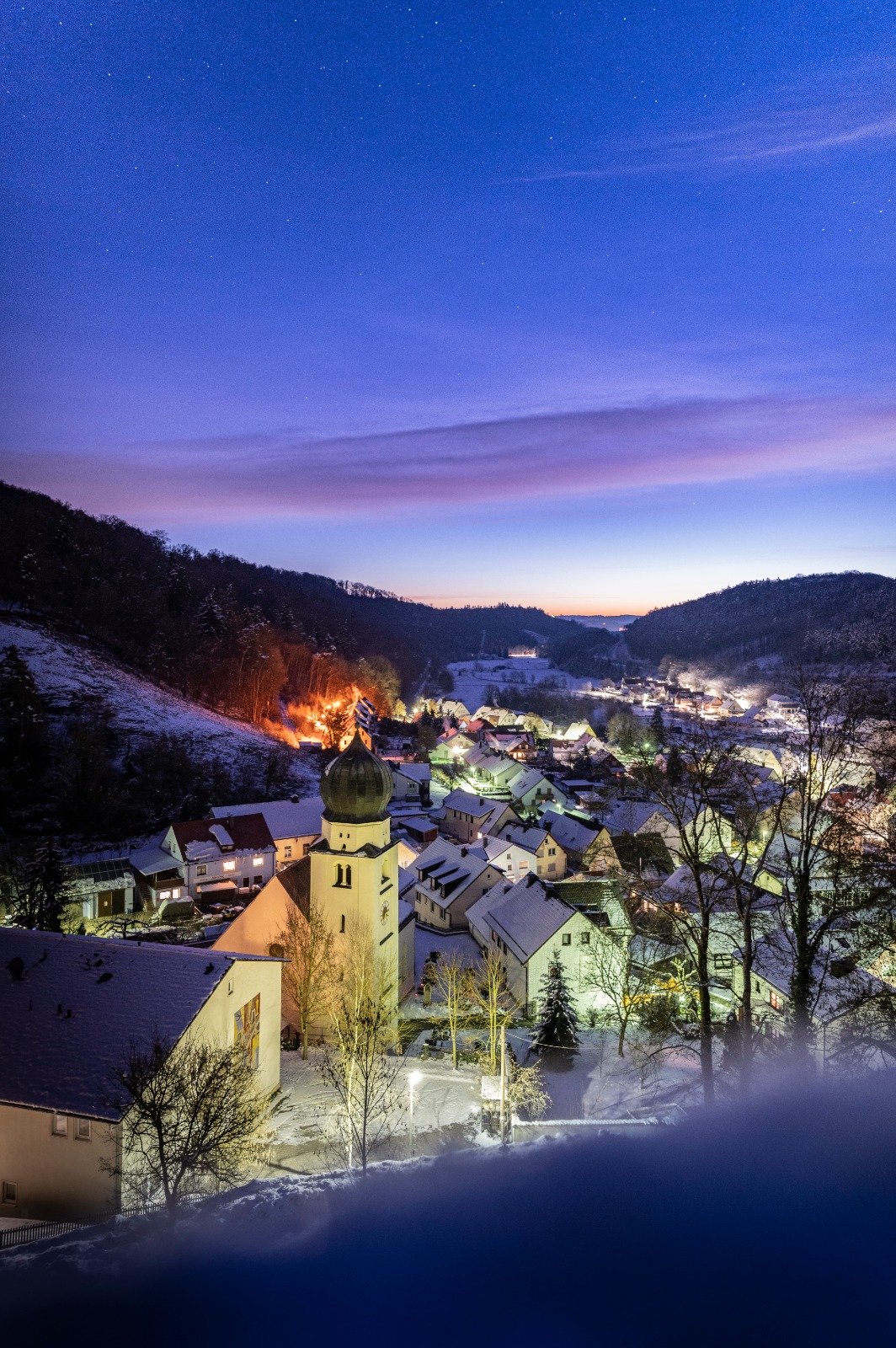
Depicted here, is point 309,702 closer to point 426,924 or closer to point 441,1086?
point 426,924

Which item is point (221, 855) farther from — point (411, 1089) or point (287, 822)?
point (411, 1089)

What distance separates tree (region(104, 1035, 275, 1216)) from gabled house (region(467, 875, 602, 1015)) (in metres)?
10.5

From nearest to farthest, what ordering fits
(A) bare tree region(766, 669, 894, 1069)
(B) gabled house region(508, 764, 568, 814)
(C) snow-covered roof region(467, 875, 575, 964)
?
1. (A) bare tree region(766, 669, 894, 1069)
2. (C) snow-covered roof region(467, 875, 575, 964)
3. (B) gabled house region(508, 764, 568, 814)

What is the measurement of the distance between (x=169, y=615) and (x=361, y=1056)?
52633 mm

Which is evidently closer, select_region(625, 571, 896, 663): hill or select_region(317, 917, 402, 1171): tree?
select_region(317, 917, 402, 1171): tree

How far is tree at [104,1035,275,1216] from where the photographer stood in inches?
316

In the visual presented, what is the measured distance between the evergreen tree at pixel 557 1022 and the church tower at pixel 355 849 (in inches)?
144

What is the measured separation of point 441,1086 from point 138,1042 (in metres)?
6.63

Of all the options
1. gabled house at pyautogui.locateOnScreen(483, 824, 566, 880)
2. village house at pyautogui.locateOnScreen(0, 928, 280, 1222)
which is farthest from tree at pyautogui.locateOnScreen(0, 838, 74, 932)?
gabled house at pyautogui.locateOnScreen(483, 824, 566, 880)

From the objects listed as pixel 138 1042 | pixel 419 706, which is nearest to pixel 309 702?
pixel 419 706

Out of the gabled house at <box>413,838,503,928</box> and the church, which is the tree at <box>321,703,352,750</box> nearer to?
the gabled house at <box>413,838,503,928</box>

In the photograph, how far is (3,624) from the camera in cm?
4231

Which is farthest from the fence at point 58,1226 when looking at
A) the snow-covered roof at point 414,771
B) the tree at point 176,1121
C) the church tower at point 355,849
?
the snow-covered roof at point 414,771

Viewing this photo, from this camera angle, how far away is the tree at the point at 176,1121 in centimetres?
802
